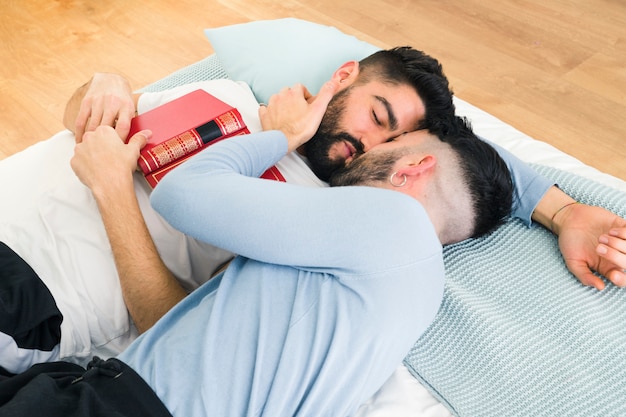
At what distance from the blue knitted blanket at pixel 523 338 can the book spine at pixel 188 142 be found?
22.6 inches

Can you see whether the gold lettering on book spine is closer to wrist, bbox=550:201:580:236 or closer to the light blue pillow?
the light blue pillow

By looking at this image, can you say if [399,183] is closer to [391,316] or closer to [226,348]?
[391,316]

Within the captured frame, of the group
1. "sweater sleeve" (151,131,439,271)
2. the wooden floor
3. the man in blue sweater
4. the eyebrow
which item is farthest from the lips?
the wooden floor

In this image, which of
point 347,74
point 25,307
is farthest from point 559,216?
point 25,307

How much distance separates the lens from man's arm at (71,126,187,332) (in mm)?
1060

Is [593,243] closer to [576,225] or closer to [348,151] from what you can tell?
[576,225]

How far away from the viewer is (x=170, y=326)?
983mm

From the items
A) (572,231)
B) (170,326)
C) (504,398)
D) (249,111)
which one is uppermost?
(249,111)

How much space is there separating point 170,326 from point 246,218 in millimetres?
245

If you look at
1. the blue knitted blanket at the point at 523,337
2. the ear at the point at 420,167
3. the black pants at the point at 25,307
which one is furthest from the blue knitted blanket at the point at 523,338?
the black pants at the point at 25,307

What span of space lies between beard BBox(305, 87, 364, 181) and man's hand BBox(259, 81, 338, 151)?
0.17 ft

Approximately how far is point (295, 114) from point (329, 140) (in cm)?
11

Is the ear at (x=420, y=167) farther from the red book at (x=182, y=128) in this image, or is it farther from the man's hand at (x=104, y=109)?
the man's hand at (x=104, y=109)

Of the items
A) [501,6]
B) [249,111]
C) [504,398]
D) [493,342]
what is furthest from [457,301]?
[501,6]
